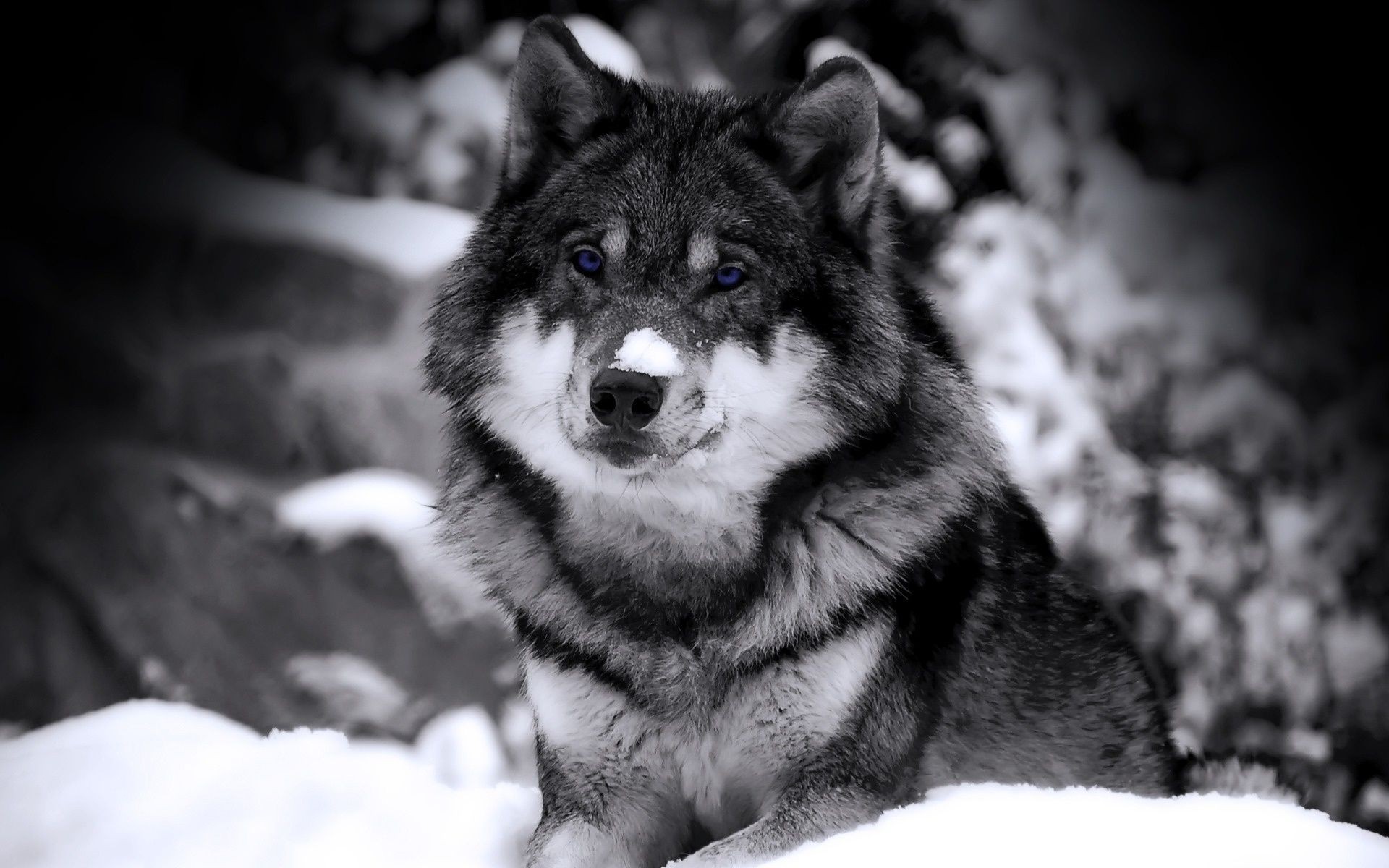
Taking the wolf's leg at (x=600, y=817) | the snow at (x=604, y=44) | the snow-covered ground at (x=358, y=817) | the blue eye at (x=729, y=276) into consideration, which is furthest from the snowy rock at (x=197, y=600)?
the blue eye at (x=729, y=276)

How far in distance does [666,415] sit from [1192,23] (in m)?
4.03

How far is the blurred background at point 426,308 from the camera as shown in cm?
495

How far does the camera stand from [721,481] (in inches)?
101

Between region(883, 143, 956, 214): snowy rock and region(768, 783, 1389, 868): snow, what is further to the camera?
region(883, 143, 956, 214): snowy rock

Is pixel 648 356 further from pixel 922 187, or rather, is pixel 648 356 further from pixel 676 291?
pixel 922 187

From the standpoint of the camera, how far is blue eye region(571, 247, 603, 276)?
8.49 ft

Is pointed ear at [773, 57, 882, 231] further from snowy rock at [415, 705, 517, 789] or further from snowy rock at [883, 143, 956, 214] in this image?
snowy rock at [415, 705, 517, 789]

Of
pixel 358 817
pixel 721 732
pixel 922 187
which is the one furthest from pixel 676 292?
pixel 922 187

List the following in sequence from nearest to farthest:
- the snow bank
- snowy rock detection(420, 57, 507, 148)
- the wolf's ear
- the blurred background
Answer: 1. the snow bank
2. the wolf's ear
3. the blurred background
4. snowy rock detection(420, 57, 507, 148)

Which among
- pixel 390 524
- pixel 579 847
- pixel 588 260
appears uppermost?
pixel 588 260

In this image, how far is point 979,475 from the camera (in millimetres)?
2842

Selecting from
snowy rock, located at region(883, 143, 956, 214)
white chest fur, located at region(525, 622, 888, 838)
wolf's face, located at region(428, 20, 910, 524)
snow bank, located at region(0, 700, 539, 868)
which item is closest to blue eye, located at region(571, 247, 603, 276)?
wolf's face, located at region(428, 20, 910, 524)

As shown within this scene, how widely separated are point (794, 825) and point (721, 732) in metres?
0.26

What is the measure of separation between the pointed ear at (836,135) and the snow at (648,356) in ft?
2.16
